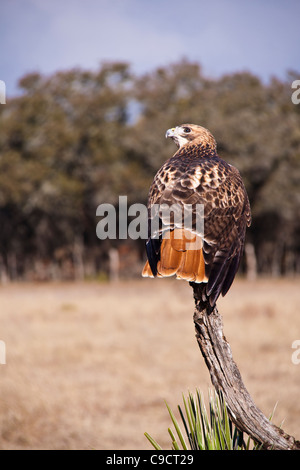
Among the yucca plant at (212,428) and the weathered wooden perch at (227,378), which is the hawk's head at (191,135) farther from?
the yucca plant at (212,428)

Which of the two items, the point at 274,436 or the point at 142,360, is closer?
the point at 274,436

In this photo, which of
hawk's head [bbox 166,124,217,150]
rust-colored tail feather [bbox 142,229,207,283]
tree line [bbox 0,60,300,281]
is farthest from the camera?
tree line [bbox 0,60,300,281]

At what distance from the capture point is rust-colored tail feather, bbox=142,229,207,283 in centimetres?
A: 197

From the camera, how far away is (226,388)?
2.16 metres

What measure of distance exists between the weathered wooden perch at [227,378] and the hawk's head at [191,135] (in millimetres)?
829

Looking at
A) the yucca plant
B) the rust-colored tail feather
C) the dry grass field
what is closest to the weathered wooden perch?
the yucca plant

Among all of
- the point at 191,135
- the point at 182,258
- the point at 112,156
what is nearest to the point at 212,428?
the point at 182,258

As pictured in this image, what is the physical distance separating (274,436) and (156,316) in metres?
19.1

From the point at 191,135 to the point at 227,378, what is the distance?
1.17m

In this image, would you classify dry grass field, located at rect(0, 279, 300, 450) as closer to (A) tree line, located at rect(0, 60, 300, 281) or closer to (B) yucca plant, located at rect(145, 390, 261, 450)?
(B) yucca plant, located at rect(145, 390, 261, 450)

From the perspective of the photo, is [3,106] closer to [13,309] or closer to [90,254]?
[90,254]

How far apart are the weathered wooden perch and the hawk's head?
32.7 inches

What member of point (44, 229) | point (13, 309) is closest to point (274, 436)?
point (13, 309)

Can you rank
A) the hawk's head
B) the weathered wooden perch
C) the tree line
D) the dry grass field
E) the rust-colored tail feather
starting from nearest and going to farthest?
the rust-colored tail feather < the weathered wooden perch < the hawk's head < the dry grass field < the tree line
